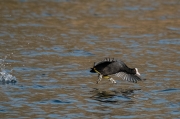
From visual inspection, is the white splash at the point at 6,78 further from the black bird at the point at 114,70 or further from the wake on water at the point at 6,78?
the black bird at the point at 114,70

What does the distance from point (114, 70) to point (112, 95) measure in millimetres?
592

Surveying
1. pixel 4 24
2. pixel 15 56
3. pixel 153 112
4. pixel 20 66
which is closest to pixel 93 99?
pixel 153 112

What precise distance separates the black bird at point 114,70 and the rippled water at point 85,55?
0.69 feet

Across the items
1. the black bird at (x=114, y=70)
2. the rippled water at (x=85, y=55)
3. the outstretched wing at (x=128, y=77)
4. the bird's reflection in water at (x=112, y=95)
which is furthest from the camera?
the outstretched wing at (x=128, y=77)

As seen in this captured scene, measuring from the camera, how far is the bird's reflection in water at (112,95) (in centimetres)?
985

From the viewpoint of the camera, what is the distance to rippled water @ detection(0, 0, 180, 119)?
937 cm

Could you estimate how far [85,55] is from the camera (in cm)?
1411

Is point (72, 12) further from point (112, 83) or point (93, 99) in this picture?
point (93, 99)

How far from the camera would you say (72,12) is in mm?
19953

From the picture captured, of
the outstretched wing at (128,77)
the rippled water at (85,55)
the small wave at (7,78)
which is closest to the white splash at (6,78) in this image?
the small wave at (7,78)

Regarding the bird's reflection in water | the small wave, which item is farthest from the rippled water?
the small wave

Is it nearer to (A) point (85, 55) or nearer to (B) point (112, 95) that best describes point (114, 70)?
(B) point (112, 95)

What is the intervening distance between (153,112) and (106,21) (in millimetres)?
9826

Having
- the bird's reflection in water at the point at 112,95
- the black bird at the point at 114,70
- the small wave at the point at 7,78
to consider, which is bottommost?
the bird's reflection in water at the point at 112,95
